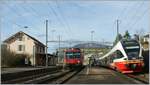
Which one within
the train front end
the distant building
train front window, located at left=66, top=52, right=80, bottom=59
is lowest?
the train front end

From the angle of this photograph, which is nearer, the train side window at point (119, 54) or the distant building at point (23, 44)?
the train side window at point (119, 54)

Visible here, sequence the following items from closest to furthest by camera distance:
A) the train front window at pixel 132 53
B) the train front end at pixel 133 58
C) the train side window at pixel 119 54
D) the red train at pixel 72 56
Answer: the train front end at pixel 133 58 < the train front window at pixel 132 53 < the train side window at pixel 119 54 < the red train at pixel 72 56

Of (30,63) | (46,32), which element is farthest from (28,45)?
(46,32)

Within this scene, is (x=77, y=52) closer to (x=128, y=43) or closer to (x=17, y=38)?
(x=128, y=43)

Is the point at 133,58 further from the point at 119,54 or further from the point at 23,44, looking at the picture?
the point at 23,44

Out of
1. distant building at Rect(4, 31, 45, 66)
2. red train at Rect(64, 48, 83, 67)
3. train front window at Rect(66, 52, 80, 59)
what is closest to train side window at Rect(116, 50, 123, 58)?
red train at Rect(64, 48, 83, 67)

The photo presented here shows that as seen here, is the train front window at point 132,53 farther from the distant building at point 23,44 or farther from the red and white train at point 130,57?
the distant building at point 23,44

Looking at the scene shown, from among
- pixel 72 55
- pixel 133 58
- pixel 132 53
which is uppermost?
pixel 72 55

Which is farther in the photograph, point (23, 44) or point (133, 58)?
point (23, 44)

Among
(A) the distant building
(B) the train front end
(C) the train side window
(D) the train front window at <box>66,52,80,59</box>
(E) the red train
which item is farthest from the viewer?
(A) the distant building

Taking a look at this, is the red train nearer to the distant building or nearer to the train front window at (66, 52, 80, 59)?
the train front window at (66, 52, 80, 59)

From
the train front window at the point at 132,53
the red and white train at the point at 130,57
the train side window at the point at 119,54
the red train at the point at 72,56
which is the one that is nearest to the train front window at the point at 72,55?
the red train at the point at 72,56

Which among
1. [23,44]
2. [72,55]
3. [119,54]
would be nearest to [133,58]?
[119,54]

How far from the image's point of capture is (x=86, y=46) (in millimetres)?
107625
